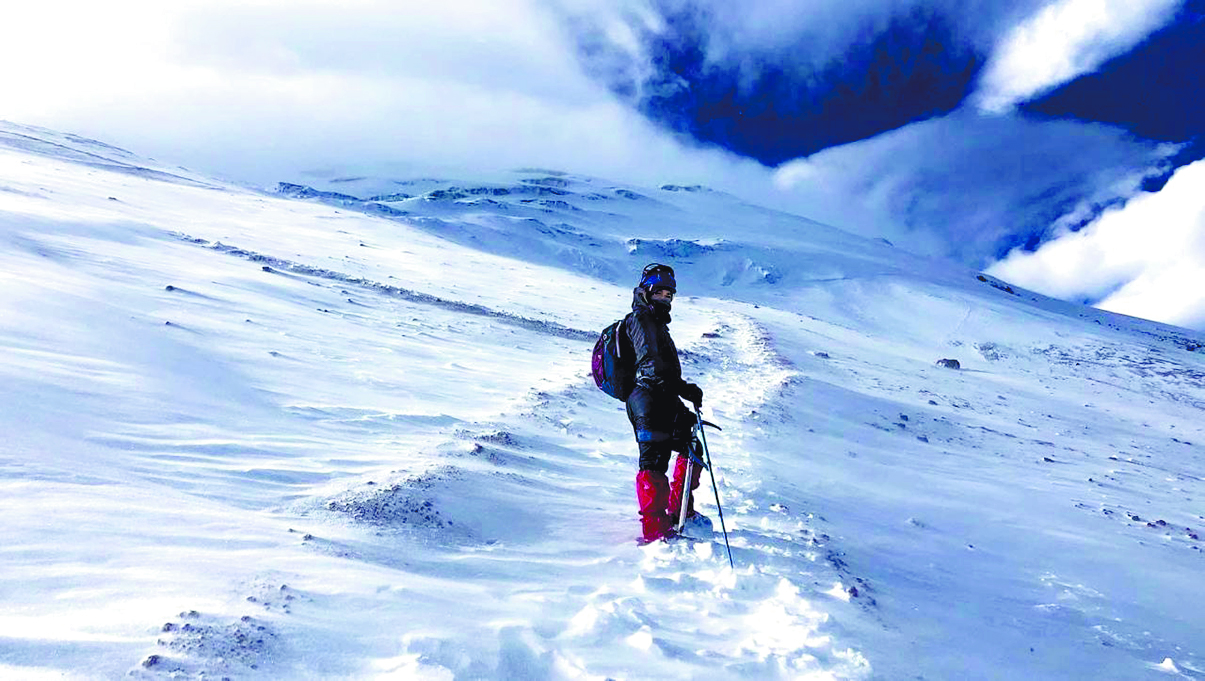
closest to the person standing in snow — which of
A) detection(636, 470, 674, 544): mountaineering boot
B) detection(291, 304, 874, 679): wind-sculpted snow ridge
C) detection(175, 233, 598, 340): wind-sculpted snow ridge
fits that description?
detection(636, 470, 674, 544): mountaineering boot

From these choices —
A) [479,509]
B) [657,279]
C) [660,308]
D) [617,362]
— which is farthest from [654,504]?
[657,279]

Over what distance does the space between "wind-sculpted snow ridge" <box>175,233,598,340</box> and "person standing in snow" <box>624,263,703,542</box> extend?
12.7 metres

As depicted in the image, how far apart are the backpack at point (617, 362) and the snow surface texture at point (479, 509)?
1.26 meters

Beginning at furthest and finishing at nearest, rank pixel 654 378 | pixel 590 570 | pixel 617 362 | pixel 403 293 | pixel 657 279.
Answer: pixel 403 293 → pixel 617 362 → pixel 657 279 → pixel 654 378 → pixel 590 570

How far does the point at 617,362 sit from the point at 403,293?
49.9ft

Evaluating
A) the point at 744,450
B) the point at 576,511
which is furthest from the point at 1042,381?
the point at 576,511

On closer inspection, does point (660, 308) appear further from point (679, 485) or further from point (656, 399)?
point (679, 485)

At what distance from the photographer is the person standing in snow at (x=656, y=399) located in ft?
18.7

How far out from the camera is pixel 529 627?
4008 mm

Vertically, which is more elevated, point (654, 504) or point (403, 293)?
point (403, 293)

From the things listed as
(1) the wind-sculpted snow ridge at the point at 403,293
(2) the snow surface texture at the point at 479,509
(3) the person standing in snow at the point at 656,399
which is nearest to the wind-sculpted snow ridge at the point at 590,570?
(2) the snow surface texture at the point at 479,509

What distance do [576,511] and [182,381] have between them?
189 inches

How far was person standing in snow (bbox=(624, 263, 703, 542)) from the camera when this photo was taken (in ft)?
18.7

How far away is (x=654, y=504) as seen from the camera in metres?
5.82
